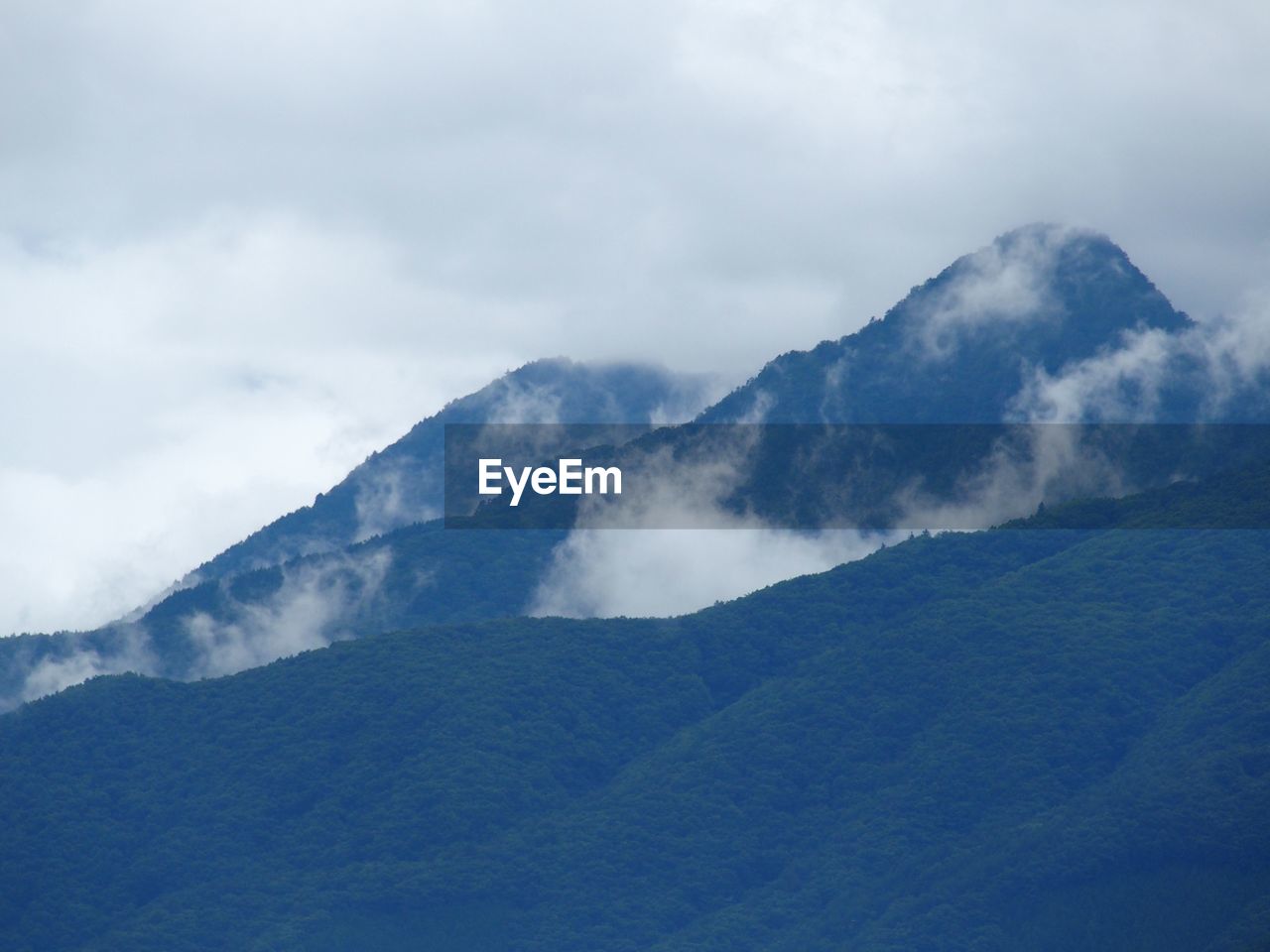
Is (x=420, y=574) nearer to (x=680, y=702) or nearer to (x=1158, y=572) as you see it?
(x=680, y=702)

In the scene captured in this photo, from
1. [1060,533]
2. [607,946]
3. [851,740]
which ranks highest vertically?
[1060,533]

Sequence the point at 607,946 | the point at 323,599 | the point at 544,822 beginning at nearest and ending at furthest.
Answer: the point at 607,946, the point at 544,822, the point at 323,599

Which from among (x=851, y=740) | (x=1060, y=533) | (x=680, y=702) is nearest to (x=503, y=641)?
(x=680, y=702)

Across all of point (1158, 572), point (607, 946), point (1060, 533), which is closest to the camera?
point (607, 946)

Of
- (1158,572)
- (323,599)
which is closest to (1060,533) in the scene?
(1158,572)

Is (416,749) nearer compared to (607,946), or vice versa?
(607,946)

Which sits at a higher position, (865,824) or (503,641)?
(503,641)
